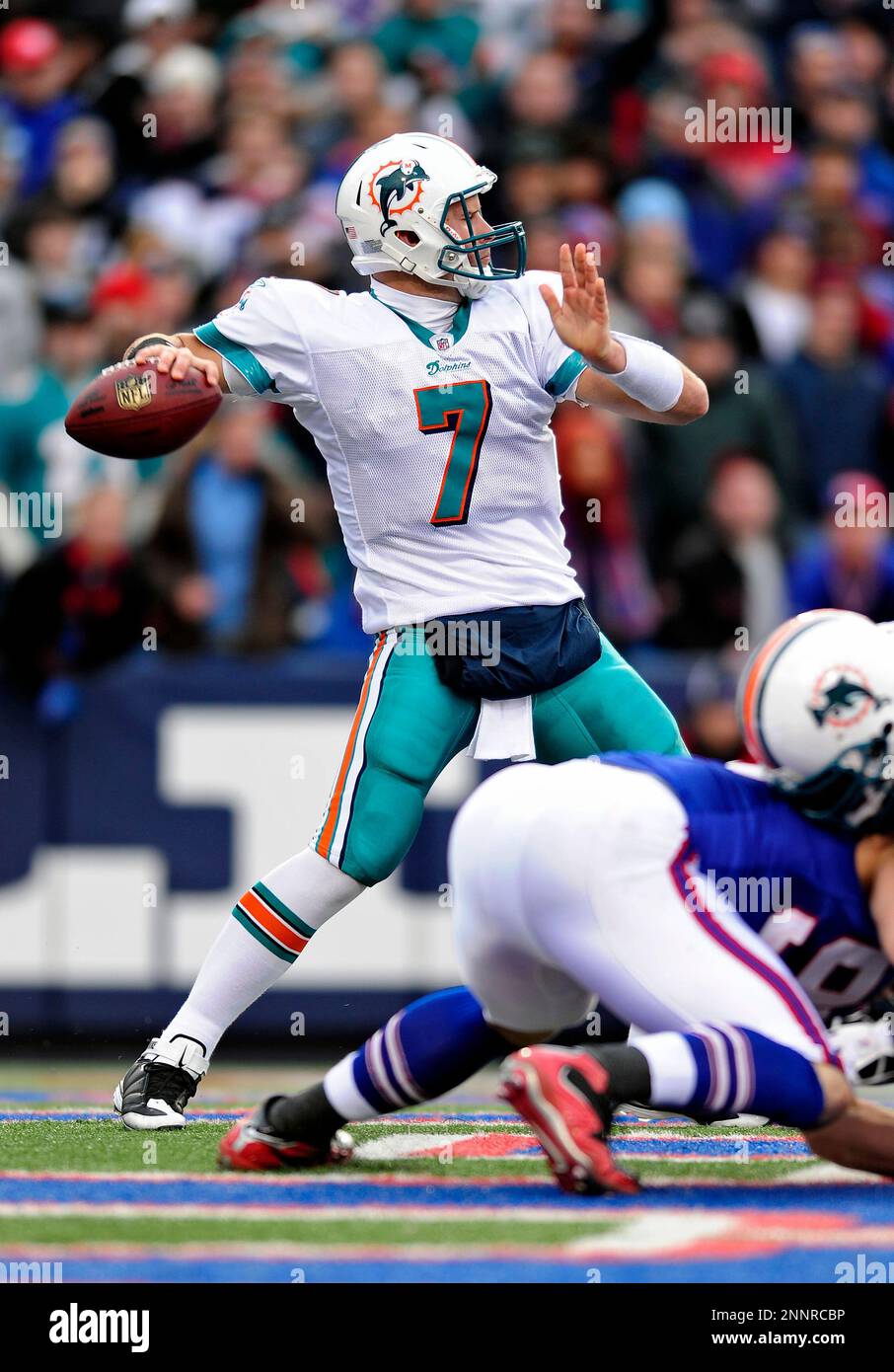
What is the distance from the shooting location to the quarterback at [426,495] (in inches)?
173

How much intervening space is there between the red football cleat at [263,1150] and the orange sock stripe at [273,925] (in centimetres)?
63

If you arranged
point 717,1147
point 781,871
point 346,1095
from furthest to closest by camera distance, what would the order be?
point 717,1147 < point 346,1095 < point 781,871

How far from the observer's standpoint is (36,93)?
925 centimetres

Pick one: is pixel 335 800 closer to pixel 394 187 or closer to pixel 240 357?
pixel 240 357

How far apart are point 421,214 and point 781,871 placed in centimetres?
178

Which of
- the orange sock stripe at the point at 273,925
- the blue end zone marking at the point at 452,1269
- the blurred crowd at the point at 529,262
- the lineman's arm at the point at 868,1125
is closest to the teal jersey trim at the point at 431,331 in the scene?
the orange sock stripe at the point at 273,925

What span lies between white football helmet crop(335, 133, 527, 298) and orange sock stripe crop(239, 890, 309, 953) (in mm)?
1342

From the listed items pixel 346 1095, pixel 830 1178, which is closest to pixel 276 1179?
pixel 346 1095

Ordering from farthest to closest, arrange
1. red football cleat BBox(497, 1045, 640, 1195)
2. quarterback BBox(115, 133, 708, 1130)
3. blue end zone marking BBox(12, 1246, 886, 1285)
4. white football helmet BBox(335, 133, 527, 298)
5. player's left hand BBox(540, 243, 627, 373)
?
white football helmet BBox(335, 133, 527, 298)
quarterback BBox(115, 133, 708, 1130)
player's left hand BBox(540, 243, 627, 373)
red football cleat BBox(497, 1045, 640, 1195)
blue end zone marking BBox(12, 1246, 886, 1285)

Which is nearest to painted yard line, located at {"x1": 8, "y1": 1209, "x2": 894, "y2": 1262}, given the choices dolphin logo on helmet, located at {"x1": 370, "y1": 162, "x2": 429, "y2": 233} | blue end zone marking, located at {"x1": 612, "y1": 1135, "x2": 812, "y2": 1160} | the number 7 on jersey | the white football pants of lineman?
the white football pants of lineman

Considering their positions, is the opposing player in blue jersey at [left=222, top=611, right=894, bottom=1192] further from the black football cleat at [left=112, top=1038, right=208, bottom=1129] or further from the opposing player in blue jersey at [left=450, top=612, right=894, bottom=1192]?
the black football cleat at [left=112, top=1038, right=208, bottom=1129]

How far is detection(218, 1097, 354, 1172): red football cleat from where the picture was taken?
3736 millimetres

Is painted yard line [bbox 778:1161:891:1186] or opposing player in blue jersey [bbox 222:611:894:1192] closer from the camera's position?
opposing player in blue jersey [bbox 222:611:894:1192]
